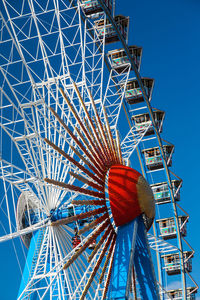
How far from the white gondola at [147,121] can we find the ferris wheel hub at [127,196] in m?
10.8

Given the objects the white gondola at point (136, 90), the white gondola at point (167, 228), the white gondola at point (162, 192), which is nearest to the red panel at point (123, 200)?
the white gondola at point (136, 90)

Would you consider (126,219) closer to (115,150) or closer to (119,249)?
(119,249)

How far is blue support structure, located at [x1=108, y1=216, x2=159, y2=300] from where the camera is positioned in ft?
47.5

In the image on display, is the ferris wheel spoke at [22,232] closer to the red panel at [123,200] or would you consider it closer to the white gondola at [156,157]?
the red panel at [123,200]

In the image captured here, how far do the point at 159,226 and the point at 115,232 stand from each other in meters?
11.5

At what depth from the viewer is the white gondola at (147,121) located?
2720 cm

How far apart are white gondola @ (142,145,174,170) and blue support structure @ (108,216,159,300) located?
40.7 ft

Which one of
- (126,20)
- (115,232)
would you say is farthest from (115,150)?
(126,20)

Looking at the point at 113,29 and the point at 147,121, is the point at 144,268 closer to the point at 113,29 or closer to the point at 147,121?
the point at 113,29

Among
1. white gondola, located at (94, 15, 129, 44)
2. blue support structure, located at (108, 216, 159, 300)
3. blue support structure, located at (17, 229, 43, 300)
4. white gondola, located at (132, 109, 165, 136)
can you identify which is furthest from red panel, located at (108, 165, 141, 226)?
white gondola, located at (132, 109, 165, 136)

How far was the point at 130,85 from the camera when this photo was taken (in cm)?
2597

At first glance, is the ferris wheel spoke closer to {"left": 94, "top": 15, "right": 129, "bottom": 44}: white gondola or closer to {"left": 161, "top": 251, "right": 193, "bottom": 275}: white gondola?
{"left": 94, "top": 15, "right": 129, "bottom": 44}: white gondola

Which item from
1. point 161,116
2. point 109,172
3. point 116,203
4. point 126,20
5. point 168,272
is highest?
point 126,20

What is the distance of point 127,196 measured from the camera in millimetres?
15828
